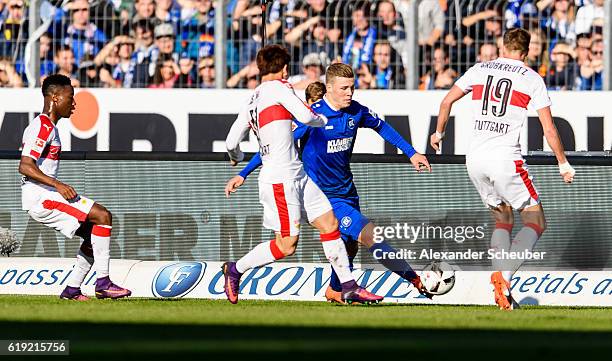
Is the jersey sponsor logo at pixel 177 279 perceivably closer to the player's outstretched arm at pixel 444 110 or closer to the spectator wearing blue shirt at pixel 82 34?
the player's outstretched arm at pixel 444 110

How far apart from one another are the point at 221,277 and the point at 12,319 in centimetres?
373

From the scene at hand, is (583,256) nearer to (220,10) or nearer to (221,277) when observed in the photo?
(221,277)

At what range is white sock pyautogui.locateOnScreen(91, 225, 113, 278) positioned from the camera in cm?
1078

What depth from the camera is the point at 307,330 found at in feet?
25.2

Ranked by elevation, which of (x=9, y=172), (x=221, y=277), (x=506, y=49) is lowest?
(x=221, y=277)

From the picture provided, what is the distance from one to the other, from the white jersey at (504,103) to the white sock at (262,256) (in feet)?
5.56

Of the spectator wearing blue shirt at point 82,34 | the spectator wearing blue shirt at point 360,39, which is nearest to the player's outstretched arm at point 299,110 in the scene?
the spectator wearing blue shirt at point 360,39

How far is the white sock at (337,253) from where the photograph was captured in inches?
409

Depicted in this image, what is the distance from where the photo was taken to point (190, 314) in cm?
907

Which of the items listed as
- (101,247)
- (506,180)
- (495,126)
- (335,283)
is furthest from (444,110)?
(101,247)

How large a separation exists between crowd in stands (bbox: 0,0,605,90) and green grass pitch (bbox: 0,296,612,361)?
16.8ft

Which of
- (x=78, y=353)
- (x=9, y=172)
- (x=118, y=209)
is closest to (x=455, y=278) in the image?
(x=118, y=209)

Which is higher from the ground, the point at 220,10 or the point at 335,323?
the point at 220,10

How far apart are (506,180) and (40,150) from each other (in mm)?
3560
